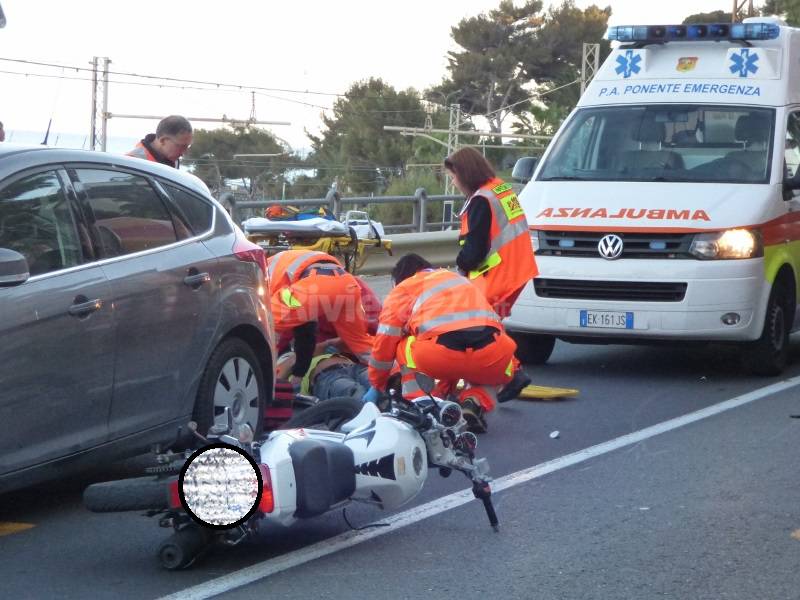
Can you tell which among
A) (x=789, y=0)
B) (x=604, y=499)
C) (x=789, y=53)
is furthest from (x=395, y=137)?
(x=604, y=499)

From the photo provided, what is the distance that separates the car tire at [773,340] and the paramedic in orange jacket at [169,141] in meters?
4.13

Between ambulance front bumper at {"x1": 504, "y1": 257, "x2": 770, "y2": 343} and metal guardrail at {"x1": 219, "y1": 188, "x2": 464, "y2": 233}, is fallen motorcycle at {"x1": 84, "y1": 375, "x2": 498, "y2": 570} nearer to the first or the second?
ambulance front bumper at {"x1": 504, "y1": 257, "x2": 770, "y2": 343}

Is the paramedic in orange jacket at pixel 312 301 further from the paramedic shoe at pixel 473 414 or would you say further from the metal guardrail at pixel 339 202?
the metal guardrail at pixel 339 202

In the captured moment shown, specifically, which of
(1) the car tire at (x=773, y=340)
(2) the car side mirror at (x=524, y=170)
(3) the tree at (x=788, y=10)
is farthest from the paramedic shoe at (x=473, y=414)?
(3) the tree at (x=788, y=10)

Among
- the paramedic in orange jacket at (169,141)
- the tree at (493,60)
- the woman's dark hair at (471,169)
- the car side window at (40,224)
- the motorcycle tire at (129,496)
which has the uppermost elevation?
the tree at (493,60)

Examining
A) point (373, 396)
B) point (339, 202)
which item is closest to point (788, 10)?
point (339, 202)

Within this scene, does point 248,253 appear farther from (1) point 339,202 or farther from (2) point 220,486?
(1) point 339,202

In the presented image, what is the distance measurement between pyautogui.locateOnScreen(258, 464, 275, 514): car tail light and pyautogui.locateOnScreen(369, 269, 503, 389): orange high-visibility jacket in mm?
2429

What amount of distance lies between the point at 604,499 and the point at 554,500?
23cm

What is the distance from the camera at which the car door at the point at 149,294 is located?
6.08m

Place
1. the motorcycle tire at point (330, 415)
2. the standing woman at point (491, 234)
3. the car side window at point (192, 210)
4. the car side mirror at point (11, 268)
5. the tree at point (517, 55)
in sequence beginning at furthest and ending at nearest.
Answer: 1. the tree at point (517, 55)
2. the standing woman at point (491, 234)
3. the car side window at point (192, 210)
4. the motorcycle tire at point (330, 415)
5. the car side mirror at point (11, 268)

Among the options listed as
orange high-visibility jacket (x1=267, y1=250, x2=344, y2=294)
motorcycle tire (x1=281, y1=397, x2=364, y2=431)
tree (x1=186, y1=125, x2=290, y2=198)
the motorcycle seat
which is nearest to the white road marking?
the motorcycle seat

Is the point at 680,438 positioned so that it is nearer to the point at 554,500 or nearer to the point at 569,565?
the point at 554,500

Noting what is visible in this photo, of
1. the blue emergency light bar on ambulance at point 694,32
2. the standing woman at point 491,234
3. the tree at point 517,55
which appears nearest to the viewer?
the standing woman at point 491,234
